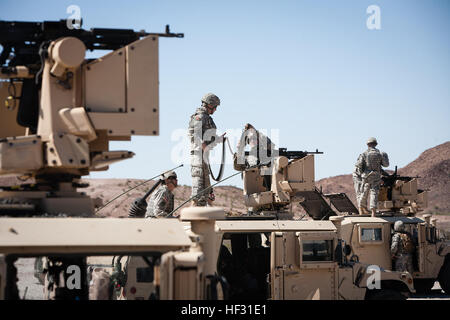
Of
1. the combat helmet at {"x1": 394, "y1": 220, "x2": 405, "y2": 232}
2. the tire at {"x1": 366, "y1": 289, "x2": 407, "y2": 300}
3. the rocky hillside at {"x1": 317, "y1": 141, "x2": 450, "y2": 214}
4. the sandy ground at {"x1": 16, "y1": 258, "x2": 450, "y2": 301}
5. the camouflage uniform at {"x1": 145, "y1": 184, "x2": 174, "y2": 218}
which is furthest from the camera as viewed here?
the rocky hillside at {"x1": 317, "y1": 141, "x2": 450, "y2": 214}

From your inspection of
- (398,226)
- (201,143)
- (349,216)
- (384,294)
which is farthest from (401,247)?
(201,143)

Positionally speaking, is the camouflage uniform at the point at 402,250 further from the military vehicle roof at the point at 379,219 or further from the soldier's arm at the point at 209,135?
the soldier's arm at the point at 209,135

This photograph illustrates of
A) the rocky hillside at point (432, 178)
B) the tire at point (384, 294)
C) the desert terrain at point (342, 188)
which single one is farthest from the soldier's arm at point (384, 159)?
the rocky hillside at point (432, 178)

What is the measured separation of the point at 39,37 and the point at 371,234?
29.3 feet

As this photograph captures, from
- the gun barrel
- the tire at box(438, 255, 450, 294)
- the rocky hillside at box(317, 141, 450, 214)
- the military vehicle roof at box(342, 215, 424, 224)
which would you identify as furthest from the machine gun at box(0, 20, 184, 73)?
the rocky hillside at box(317, 141, 450, 214)

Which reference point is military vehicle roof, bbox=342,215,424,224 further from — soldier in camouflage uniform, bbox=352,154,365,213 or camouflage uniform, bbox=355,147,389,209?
soldier in camouflage uniform, bbox=352,154,365,213

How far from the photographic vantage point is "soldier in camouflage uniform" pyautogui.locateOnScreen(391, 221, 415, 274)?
13.5 meters

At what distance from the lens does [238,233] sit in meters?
9.87

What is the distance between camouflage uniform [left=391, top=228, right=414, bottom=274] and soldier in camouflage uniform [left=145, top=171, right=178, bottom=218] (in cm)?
539

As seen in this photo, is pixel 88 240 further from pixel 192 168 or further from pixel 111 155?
pixel 192 168

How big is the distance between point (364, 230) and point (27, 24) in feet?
29.1

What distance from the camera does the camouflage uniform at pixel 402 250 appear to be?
1354cm

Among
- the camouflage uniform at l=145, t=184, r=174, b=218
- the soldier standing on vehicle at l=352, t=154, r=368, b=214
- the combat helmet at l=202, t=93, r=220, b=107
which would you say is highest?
the combat helmet at l=202, t=93, r=220, b=107

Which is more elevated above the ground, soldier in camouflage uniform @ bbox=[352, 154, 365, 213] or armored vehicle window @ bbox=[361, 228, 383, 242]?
soldier in camouflage uniform @ bbox=[352, 154, 365, 213]
